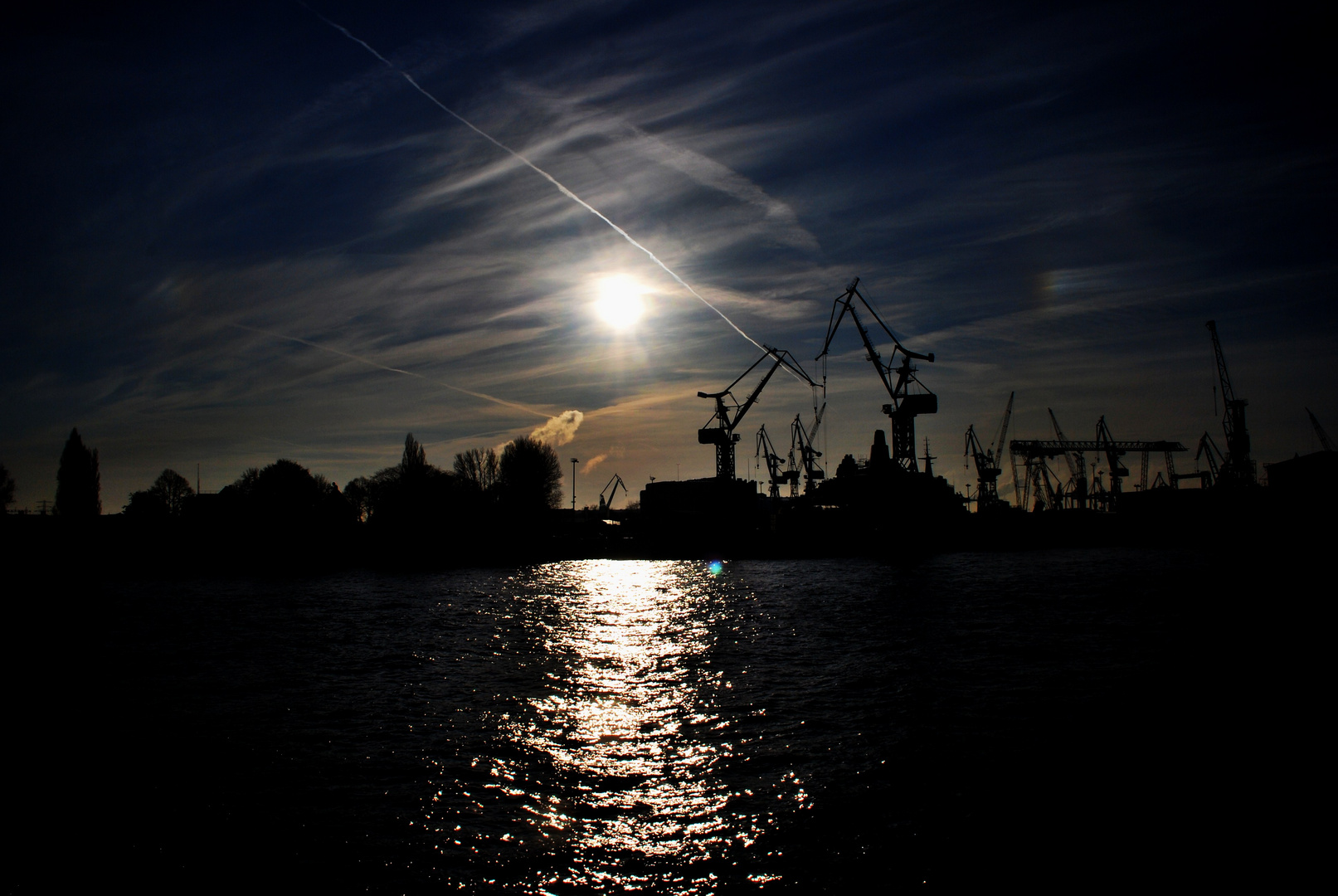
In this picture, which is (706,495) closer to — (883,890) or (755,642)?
(755,642)

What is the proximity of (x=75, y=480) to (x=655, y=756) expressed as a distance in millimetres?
133367

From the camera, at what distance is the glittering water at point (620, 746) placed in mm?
11258

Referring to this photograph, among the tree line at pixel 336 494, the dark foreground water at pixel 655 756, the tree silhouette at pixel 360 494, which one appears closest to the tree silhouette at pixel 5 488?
the tree line at pixel 336 494

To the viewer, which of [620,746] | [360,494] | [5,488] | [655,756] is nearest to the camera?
[655,756]

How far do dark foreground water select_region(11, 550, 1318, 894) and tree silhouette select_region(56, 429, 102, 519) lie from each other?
95.5 m

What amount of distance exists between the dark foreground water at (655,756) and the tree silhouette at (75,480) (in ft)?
313

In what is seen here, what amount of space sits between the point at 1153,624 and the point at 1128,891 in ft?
92.8

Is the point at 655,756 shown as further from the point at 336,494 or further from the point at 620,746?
the point at 336,494

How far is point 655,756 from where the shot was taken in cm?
1578

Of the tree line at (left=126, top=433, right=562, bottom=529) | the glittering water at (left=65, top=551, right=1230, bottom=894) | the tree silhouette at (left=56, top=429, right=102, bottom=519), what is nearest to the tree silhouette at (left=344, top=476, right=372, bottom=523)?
the tree line at (left=126, top=433, right=562, bottom=529)

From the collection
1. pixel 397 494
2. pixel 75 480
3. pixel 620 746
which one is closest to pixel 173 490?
pixel 75 480

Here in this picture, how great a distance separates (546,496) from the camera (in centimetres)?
13525

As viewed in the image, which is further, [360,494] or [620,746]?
[360,494]

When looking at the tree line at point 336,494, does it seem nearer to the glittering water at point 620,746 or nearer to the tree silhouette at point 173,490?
the tree silhouette at point 173,490
